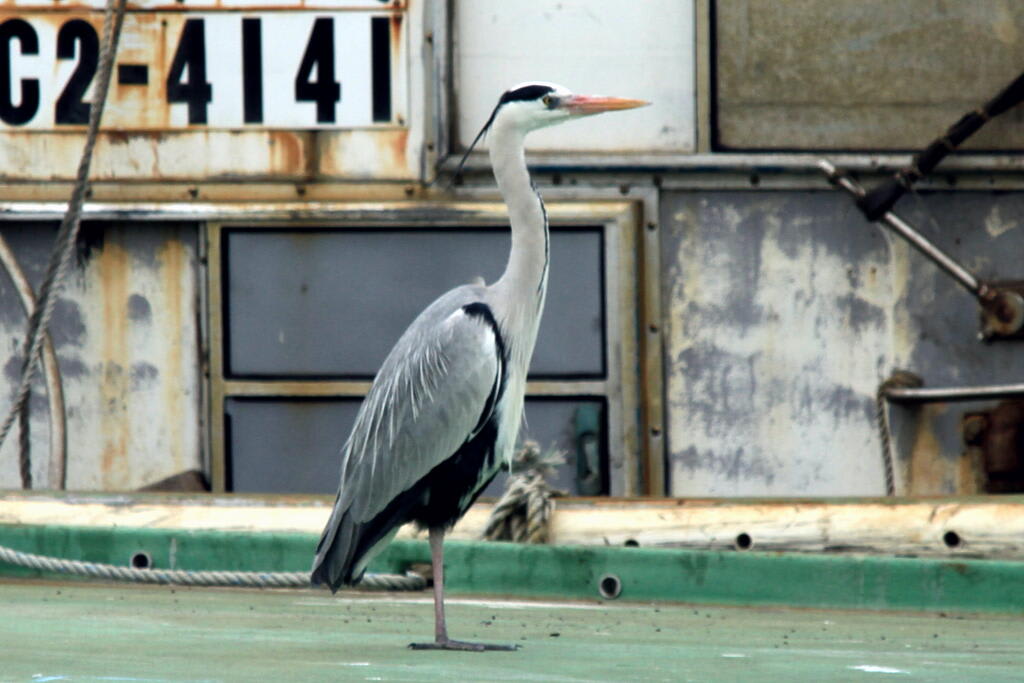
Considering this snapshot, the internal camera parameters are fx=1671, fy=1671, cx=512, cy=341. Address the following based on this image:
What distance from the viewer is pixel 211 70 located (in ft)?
19.8

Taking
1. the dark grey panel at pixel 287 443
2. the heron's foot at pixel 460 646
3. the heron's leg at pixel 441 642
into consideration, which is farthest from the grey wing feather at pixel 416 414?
the dark grey panel at pixel 287 443

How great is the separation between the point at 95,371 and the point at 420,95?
5.07 feet

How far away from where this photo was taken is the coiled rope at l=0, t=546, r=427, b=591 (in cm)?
453

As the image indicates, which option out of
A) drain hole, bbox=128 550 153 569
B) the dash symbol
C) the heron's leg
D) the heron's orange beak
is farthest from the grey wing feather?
the dash symbol

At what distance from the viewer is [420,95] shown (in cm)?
597

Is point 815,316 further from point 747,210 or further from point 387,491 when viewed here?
point 387,491

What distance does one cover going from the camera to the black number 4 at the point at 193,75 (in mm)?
6023

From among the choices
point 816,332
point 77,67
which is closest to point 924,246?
point 816,332

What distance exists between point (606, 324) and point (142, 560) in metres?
1.85

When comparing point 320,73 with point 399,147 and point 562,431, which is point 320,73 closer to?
point 399,147

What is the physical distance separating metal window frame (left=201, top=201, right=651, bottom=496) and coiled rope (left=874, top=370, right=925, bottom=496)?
775mm

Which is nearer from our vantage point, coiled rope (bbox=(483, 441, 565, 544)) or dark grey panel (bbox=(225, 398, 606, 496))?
coiled rope (bbox=(483, 441, 565, 544))

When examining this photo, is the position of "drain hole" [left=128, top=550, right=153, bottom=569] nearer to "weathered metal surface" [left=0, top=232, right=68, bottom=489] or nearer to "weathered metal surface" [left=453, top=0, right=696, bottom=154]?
"weathered metal surface" [left=0, top=232, right=68, bottom=489]

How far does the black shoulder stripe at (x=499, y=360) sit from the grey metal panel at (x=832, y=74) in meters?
2.22
